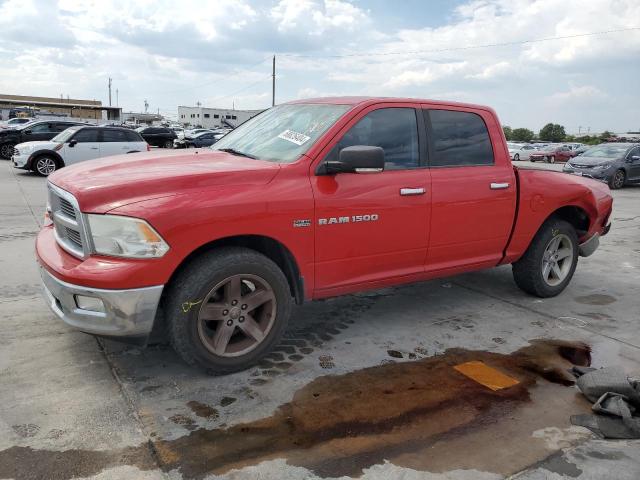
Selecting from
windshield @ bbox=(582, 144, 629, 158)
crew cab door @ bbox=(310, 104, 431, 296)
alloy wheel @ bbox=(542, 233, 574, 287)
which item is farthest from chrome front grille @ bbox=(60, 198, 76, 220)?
windshield @ bbox=(582, 144, 629, 158)

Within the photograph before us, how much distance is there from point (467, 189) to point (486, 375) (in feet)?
5.02

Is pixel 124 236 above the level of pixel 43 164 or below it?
above

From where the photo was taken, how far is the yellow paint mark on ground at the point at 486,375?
11.5 feet

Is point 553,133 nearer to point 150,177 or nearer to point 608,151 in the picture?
point 608,151

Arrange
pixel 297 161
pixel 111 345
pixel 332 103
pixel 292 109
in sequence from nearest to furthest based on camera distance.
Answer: pixel 297 161 < pixel 111 345 < pixel 332 103 < pixel 292 109

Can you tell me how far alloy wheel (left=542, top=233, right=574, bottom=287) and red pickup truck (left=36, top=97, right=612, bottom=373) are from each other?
1.47 ft

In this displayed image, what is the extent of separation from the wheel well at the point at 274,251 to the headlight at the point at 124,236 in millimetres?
372

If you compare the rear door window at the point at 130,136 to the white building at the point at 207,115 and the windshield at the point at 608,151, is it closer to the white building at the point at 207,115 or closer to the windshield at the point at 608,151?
the windshield at the point at 608,151

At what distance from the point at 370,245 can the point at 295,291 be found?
651 millimetres

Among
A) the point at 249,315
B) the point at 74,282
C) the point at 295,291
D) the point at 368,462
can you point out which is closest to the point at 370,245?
the point at 295,291

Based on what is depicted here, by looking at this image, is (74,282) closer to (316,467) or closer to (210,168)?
(210,168)

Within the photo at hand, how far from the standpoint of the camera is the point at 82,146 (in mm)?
14938

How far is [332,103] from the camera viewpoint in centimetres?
412

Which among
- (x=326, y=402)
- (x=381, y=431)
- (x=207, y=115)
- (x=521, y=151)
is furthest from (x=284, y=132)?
(x=207, y=115)
